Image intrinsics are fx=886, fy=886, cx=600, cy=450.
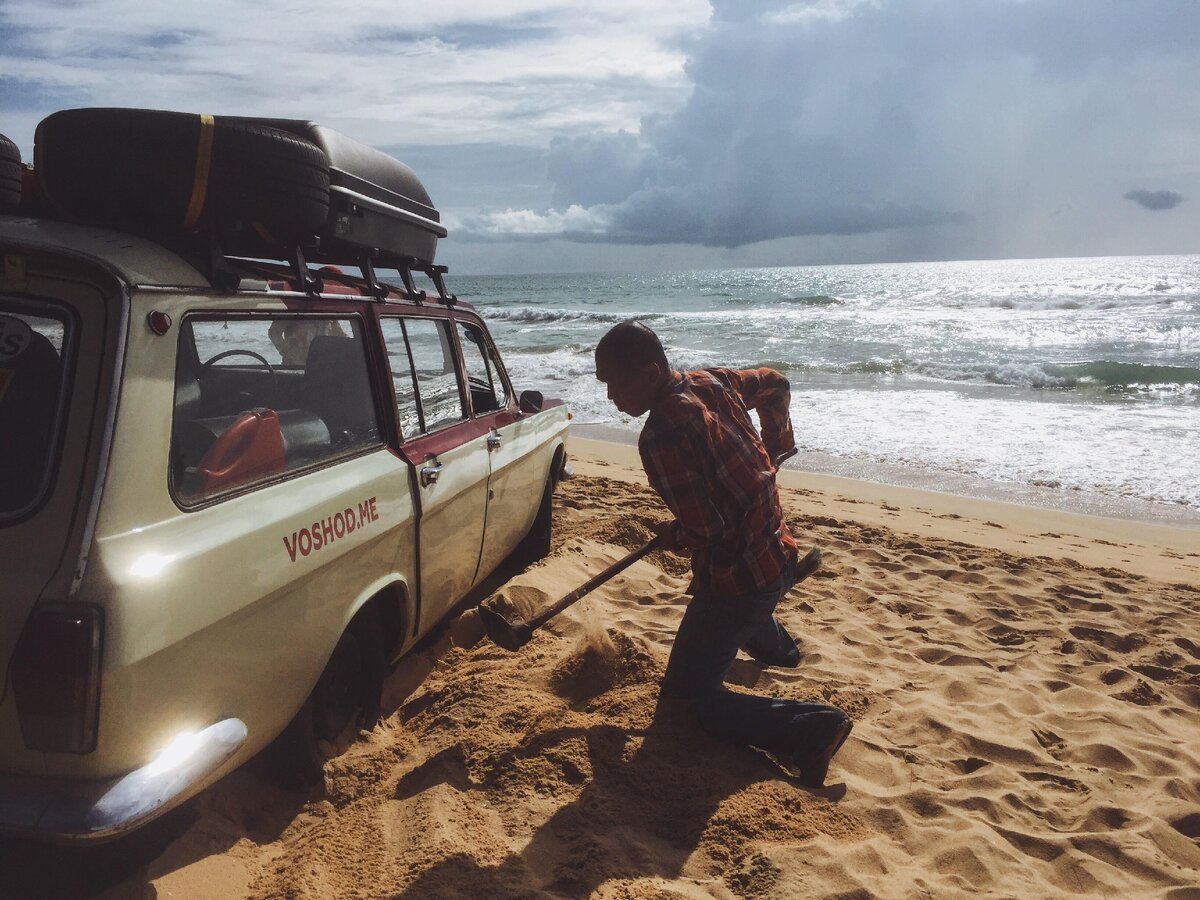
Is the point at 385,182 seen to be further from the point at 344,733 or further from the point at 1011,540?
the point at 1011,540

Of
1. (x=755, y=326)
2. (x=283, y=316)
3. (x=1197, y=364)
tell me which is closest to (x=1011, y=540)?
(x=283, y=316)

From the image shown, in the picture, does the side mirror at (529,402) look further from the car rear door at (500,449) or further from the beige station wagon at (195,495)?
the beige station wagon at (195,495)

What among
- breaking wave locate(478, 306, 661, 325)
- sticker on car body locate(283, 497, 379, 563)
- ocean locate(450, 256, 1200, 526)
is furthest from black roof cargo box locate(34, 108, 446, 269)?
breaking wave locate(478, 306, 661, 325)

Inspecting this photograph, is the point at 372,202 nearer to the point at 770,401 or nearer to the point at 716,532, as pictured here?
the point at 716,532

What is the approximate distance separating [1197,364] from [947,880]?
68.2 ft

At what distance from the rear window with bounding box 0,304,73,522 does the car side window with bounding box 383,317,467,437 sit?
1.33 m

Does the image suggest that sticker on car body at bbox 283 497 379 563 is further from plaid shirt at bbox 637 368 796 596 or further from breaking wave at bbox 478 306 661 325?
breaking wave at bbox 478 306 661 325

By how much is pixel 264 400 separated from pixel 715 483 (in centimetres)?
150

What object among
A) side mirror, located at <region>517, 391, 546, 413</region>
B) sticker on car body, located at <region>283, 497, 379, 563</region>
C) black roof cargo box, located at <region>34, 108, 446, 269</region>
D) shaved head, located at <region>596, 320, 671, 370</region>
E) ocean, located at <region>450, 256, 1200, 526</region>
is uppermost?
black roof cargo box, located at <region>34, 108, 446, 269</region>

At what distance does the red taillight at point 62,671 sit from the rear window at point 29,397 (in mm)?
281

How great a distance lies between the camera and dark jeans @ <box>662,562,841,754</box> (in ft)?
A: 10.4

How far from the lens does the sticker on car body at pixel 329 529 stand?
2500 mm

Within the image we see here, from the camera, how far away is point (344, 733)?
3.15 meters

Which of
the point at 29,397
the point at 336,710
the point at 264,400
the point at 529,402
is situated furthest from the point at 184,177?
the point at 529,402
